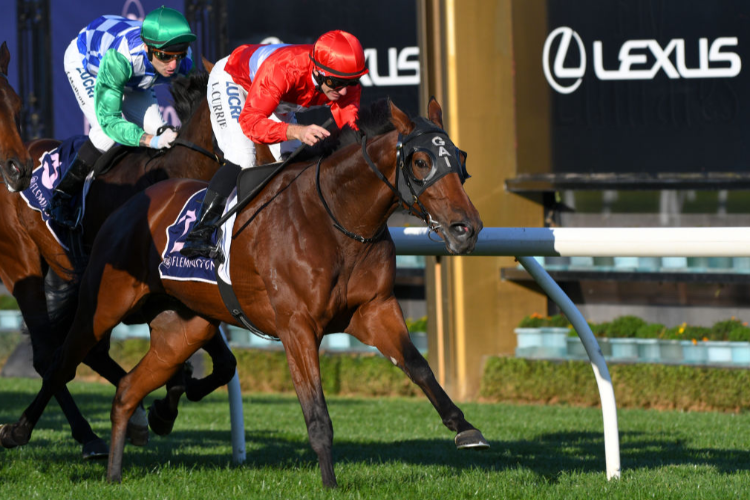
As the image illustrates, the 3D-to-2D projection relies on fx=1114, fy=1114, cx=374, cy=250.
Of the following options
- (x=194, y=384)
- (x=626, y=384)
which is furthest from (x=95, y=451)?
(x=626, y=384)

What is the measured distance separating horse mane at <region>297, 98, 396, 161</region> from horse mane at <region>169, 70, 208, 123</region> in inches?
58.6

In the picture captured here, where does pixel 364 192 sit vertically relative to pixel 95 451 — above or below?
above

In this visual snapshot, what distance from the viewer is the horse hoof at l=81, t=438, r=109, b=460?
544 centimetres

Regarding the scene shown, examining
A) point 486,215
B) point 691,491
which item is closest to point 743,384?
point 486,215

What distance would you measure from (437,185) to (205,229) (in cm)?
119

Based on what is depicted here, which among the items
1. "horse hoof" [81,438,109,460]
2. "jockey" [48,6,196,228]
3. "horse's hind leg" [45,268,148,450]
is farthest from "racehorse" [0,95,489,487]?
"jockey" [48,6,196,228]

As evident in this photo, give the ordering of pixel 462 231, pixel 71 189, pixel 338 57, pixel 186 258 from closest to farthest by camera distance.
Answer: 1. pixel 462 231
2. pixel 338 57
3. pixel 186 258
4. pixel 71 189

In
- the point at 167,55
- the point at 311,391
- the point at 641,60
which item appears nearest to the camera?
the point at 311,391

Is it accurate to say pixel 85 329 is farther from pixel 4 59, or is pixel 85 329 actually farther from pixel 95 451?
pixel 4 59

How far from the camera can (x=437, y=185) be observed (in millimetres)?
4020

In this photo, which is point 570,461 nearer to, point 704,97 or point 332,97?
point 332,97

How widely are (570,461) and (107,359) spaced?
8.23 feet

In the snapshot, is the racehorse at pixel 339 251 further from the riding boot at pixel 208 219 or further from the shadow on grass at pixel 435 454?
the shadow on grass at pixel 435 454

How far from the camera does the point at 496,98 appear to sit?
9.86m
